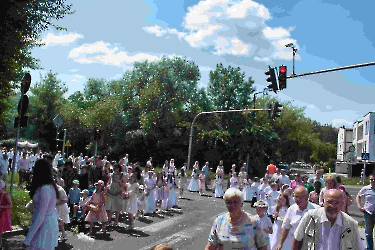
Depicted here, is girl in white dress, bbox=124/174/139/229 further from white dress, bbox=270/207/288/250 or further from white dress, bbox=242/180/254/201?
white dress, bbox=242/180/254/201

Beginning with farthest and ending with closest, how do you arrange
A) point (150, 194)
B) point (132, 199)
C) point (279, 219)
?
1. point (150, 194)
2. point (132, 199)
3. point (279, 219)

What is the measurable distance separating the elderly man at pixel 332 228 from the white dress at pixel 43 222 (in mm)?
3083

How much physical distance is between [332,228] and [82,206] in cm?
868

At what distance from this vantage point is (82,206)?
11.3m

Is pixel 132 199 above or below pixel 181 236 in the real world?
above

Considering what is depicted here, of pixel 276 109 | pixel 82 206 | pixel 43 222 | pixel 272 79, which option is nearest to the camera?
pixel 43 222

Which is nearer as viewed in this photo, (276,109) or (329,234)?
(329,234)

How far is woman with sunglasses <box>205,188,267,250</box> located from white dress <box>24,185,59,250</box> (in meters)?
2.11

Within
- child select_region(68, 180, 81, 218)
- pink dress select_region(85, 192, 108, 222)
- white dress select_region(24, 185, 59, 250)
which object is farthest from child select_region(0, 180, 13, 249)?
child select_region(68, 180, 81, 218)

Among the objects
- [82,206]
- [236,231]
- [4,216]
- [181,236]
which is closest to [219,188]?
[181,236]

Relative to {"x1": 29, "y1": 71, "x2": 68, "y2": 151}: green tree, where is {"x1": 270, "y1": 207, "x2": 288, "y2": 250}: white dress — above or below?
below

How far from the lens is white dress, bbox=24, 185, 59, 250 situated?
4789 mm

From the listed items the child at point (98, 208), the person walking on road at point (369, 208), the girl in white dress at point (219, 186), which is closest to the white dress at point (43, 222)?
the child at point (98, 208)

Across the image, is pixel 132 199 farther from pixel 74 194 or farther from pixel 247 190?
pixel 247 190
